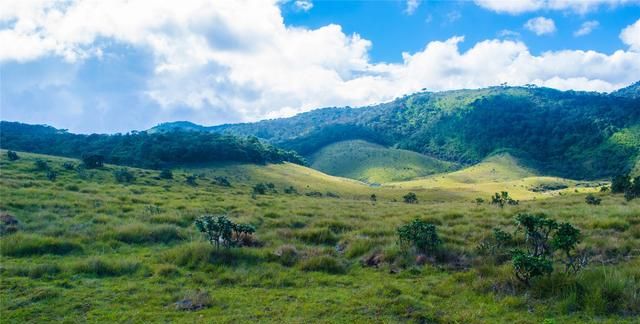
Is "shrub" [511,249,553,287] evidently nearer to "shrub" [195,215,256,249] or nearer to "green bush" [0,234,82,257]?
"shrub" [195,215,256,249]

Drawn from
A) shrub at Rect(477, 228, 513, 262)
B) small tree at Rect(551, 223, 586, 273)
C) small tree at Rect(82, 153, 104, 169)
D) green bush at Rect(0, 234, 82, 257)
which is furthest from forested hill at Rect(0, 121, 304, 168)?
small tree at Rect(551, 223, 586, 273)

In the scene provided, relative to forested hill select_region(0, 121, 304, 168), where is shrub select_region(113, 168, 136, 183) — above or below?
below

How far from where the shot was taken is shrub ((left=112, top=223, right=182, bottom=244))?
60.6 ft

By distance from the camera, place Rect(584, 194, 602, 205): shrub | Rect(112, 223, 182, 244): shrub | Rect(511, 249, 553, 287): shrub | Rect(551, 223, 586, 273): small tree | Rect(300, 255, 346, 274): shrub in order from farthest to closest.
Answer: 1. Rect(584, 194, 602, 205): shrub
2. Rect(112, 223, 182, 244): shrub
3. Rect(300, 255, 346, 274): shrub
4. Rect(551, 223, 586, 273): small tree
5. Rect(511, 249, 553, 287): shrub

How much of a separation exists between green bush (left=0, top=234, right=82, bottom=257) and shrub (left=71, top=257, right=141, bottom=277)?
311cm

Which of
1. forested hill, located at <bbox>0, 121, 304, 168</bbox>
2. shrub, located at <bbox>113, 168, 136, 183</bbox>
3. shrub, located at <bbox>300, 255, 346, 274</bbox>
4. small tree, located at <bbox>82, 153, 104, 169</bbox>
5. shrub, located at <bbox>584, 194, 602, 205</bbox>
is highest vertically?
forested hill, located at <bbox>0, 121, 304, 168</bbox>

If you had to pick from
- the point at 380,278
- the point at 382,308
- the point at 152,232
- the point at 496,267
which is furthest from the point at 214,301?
the point at 152,232

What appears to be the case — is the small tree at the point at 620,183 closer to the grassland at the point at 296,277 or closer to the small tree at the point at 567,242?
the grassland at the point at 296,277

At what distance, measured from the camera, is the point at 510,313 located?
9.59 metres

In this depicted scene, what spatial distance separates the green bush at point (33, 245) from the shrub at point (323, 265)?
968 centimetres

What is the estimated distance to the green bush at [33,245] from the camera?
1567cm

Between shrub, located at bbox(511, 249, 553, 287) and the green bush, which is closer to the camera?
shrub, located at bbox(511, 249, 553, 287)

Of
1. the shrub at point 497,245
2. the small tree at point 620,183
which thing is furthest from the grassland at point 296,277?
the small tree at point 620,183

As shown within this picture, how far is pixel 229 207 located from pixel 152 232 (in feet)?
41.1
